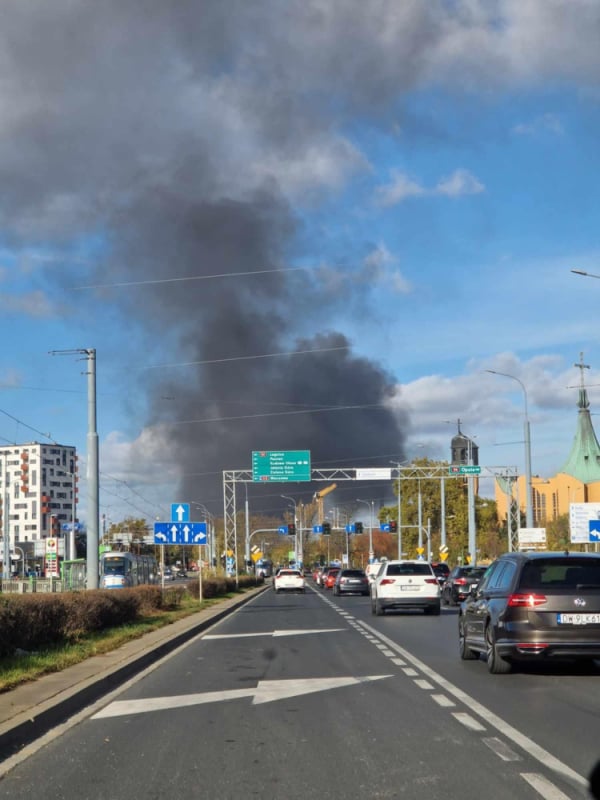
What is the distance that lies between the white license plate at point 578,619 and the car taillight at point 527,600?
0.98 feet

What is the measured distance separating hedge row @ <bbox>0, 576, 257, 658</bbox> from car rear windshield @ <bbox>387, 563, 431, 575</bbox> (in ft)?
25.8

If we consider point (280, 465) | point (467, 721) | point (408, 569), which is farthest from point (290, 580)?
point (467, 721)

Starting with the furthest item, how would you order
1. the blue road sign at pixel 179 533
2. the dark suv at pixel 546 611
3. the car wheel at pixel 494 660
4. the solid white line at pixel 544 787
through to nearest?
the blue road sign at pixel 179 533
the car wheel at pixel 494 660
the dark suv at pixel 546 611
the solid white line at pixel 544 787

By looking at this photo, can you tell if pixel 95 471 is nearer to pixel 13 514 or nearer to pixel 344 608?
pixel 344 608

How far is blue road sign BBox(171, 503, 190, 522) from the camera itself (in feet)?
118

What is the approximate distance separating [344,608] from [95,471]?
12176 millimetres

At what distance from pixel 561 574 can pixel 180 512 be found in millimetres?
23517

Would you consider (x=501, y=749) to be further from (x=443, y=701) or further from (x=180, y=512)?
(x=180, y=512)

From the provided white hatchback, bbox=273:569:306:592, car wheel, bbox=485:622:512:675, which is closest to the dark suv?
car wheel, bbox=485:622:512:675

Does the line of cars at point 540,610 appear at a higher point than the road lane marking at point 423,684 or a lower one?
higher

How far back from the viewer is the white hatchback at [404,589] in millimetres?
30859

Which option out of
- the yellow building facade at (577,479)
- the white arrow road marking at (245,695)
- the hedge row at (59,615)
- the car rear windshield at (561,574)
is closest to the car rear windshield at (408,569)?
the hedge row at (59,615)

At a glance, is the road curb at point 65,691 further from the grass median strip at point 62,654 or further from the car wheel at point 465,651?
the car wheel at point 465,651

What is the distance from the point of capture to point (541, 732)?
31.2 feet
